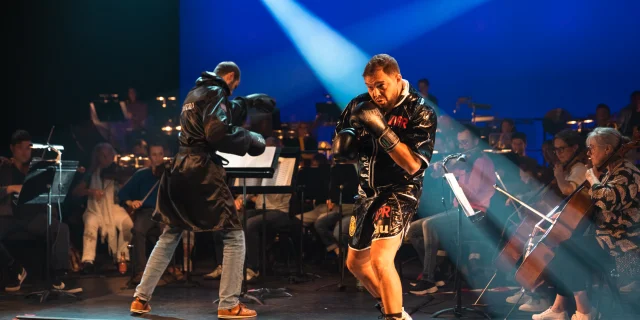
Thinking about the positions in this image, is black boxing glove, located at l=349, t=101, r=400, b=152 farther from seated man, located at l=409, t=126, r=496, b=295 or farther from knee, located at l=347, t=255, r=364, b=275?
seated man, located at l=409, t=126, r=496, b=295

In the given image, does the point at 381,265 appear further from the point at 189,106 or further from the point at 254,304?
the point at 254,304

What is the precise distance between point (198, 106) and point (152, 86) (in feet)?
21.5

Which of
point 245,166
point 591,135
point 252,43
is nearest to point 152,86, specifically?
point 252,43

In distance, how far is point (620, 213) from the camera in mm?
4895

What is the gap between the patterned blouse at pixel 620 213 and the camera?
4.79m

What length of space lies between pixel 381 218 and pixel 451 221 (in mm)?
3047

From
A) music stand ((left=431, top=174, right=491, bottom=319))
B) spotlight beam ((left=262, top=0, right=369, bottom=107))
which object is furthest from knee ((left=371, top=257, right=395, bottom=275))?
spotlight beam ((left=262, top=0, right=369, bottom=107))

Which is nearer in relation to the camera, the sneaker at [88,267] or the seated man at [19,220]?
the seated man at [19,220]

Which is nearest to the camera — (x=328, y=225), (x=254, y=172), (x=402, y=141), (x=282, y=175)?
(x=402, y=141)

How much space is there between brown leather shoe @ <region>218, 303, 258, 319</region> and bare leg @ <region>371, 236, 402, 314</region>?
1603 millimetres

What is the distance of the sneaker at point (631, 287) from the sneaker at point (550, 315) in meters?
0.52

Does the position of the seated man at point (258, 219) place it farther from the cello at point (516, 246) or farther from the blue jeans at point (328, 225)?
the cello at point (516, 246)

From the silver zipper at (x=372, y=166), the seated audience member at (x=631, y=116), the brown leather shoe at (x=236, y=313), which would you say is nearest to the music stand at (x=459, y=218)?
the silver zipper at (x=372, y=166)

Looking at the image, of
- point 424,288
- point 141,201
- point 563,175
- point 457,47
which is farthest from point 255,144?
point 457,47
